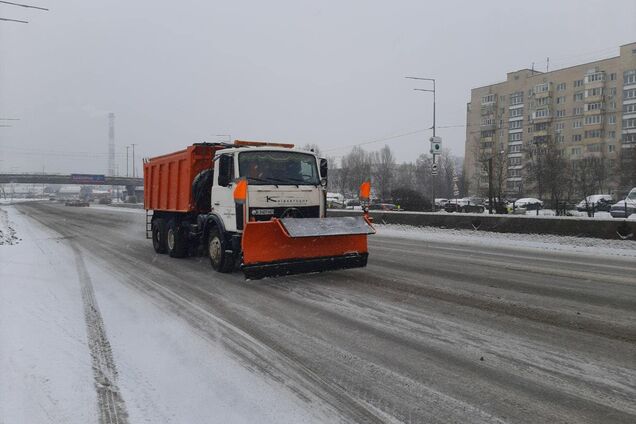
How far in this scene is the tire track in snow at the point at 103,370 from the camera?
11.5 feet

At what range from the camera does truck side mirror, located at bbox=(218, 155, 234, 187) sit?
Result: 912 cm

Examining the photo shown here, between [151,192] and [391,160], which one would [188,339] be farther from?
[391,160]

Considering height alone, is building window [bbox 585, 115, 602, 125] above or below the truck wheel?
above

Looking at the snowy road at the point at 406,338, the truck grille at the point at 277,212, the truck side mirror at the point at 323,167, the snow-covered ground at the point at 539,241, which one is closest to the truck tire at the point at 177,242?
the snowy road at the point at 406,338

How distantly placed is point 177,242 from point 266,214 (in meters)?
4.16

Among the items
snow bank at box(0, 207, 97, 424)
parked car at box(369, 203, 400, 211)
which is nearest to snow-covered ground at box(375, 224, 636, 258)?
snow bank at box(0, 207, 97, 424)

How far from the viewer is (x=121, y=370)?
434cm

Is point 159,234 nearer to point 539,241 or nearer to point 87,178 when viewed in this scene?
point 539,241

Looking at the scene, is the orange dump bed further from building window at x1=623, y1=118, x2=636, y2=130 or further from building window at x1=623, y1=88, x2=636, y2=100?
building window at x1=623, y1=88, x2=636, y2=100

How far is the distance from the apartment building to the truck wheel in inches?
2113

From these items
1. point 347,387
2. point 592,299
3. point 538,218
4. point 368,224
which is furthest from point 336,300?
point 538,218

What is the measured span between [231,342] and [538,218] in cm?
1553

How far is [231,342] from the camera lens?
5.16 meters

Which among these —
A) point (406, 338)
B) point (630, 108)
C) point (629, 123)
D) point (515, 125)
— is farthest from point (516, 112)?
point (406, 338)
